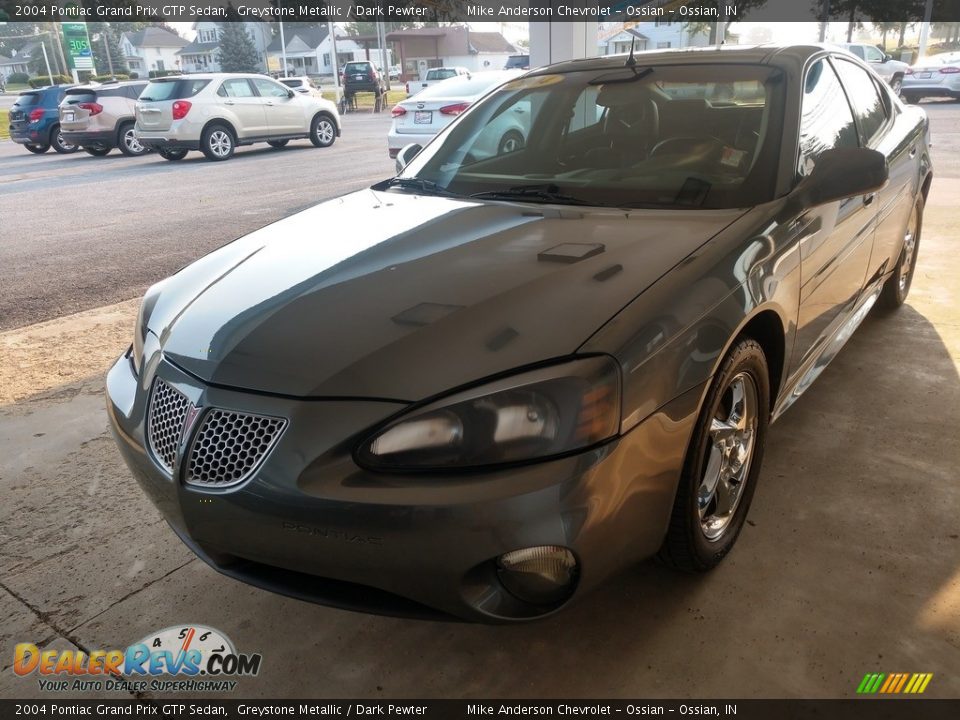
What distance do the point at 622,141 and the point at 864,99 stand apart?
139 cm

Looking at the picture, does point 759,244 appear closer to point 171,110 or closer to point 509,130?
point 509,130

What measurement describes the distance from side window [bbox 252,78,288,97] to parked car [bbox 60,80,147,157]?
2690 mm

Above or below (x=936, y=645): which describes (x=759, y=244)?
above

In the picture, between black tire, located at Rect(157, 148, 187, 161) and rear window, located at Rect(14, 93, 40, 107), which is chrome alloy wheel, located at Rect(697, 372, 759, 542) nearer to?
black tire, located at Rect(157, 148, 187, 161)

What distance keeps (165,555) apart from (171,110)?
12620 mm

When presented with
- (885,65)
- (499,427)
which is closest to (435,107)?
(499,427)

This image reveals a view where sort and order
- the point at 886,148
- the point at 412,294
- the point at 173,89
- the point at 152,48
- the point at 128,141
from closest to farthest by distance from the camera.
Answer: the point at 412,294 → the point at 886,148 → the point at 173,89 → the point at 128,141 → the point at 152,48

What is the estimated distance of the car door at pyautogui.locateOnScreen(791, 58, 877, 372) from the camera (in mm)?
2492

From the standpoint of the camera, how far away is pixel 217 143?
13.9m

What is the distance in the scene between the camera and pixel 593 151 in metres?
2.89

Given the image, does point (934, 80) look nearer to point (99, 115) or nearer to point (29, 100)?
point (99, 115)

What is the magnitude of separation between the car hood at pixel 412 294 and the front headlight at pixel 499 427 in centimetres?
6

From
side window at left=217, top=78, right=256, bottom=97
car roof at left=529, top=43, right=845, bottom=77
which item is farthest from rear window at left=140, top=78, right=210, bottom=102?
car roof at left=529, top=43, right=845, bottom=77

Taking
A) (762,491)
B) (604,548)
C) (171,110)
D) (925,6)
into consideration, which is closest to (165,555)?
(604,548)
